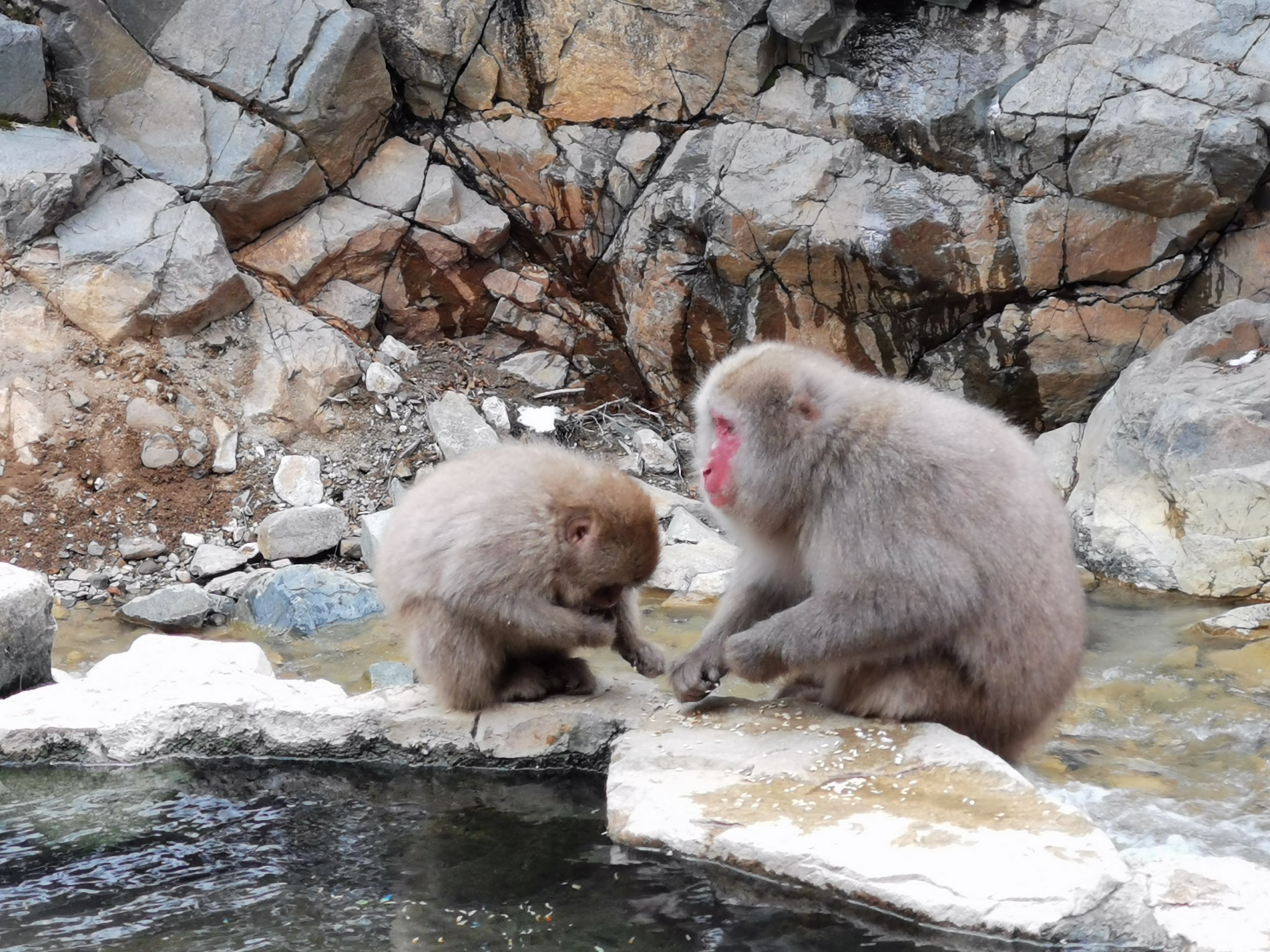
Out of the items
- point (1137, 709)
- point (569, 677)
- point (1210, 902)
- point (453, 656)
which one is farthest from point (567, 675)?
point (1137, 709)

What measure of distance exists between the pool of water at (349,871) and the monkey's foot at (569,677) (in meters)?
0.35

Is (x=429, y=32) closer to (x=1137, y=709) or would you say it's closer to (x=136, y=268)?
(x=136, y=268)

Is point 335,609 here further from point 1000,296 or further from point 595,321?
point 1000,296

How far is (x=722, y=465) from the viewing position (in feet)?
10.1

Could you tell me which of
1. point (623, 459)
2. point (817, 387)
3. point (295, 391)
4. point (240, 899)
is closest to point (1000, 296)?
point (623, 459)

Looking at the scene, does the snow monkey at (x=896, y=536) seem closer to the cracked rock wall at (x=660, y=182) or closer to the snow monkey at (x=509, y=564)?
the snow monkey at (x=509, y=564)

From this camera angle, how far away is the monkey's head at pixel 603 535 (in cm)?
342

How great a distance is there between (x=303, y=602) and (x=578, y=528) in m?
3.05

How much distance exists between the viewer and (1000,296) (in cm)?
742

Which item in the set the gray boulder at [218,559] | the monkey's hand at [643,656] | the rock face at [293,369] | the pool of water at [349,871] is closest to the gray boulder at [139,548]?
the gray boulder at [218,559]

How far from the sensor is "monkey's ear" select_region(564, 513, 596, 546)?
11.3 ft

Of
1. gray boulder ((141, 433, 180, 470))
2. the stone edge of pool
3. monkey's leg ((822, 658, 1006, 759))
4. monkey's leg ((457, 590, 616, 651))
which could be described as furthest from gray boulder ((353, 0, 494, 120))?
monkey's leg ((822, 658, 1006, 759))

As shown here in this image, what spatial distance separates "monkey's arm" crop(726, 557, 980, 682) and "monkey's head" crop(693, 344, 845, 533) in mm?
255

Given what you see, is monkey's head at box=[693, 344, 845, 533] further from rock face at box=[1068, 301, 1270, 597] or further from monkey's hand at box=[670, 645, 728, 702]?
rock face at box=[1068, 301, 1270, 597]
